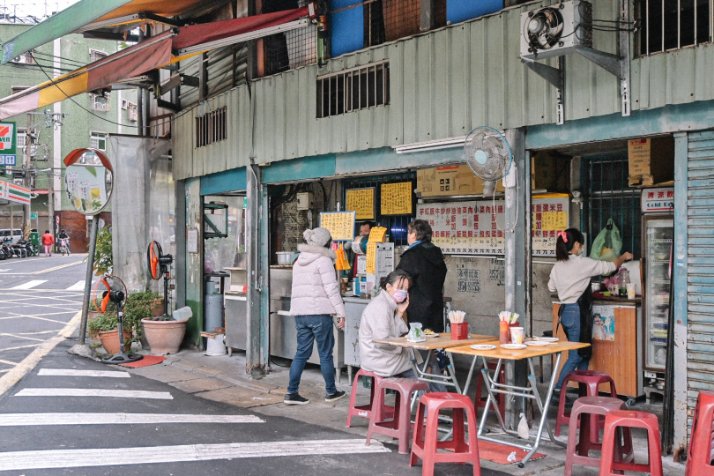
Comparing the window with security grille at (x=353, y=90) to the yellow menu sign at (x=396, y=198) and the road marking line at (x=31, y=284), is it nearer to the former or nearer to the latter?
the yellow menu sign at (x=396, y=198)

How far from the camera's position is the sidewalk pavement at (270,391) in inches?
231

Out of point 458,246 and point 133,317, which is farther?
point 133,317

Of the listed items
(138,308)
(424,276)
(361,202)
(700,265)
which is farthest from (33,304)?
(700,265)

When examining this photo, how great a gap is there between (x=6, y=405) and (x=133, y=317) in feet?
13.8

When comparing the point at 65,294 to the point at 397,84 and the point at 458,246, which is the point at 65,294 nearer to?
the point at 458,246

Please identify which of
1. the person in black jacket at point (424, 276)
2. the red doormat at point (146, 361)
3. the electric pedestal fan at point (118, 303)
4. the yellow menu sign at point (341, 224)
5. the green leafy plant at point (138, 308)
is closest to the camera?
the person in black jacket at point (424, 276)

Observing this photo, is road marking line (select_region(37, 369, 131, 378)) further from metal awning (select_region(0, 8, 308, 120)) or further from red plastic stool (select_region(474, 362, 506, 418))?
red plastic stool (select_region(474, 362, 506, 418))

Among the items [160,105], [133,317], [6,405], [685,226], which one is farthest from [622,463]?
[160,105]

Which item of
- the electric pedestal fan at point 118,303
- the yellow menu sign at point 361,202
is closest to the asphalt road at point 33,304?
the electric pedestal fan at point 118,303

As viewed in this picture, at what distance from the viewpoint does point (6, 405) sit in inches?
297

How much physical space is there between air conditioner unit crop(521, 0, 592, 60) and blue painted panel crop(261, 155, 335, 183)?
363 centimetres

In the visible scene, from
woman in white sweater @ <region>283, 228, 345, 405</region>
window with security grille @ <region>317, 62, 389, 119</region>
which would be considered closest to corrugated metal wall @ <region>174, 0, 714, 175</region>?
window with security grille @ <region>317, 62, 389, 119</region>

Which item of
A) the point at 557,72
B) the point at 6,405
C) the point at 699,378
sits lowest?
the point at 6,405

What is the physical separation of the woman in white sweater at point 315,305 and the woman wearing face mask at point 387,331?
4.86 ft
